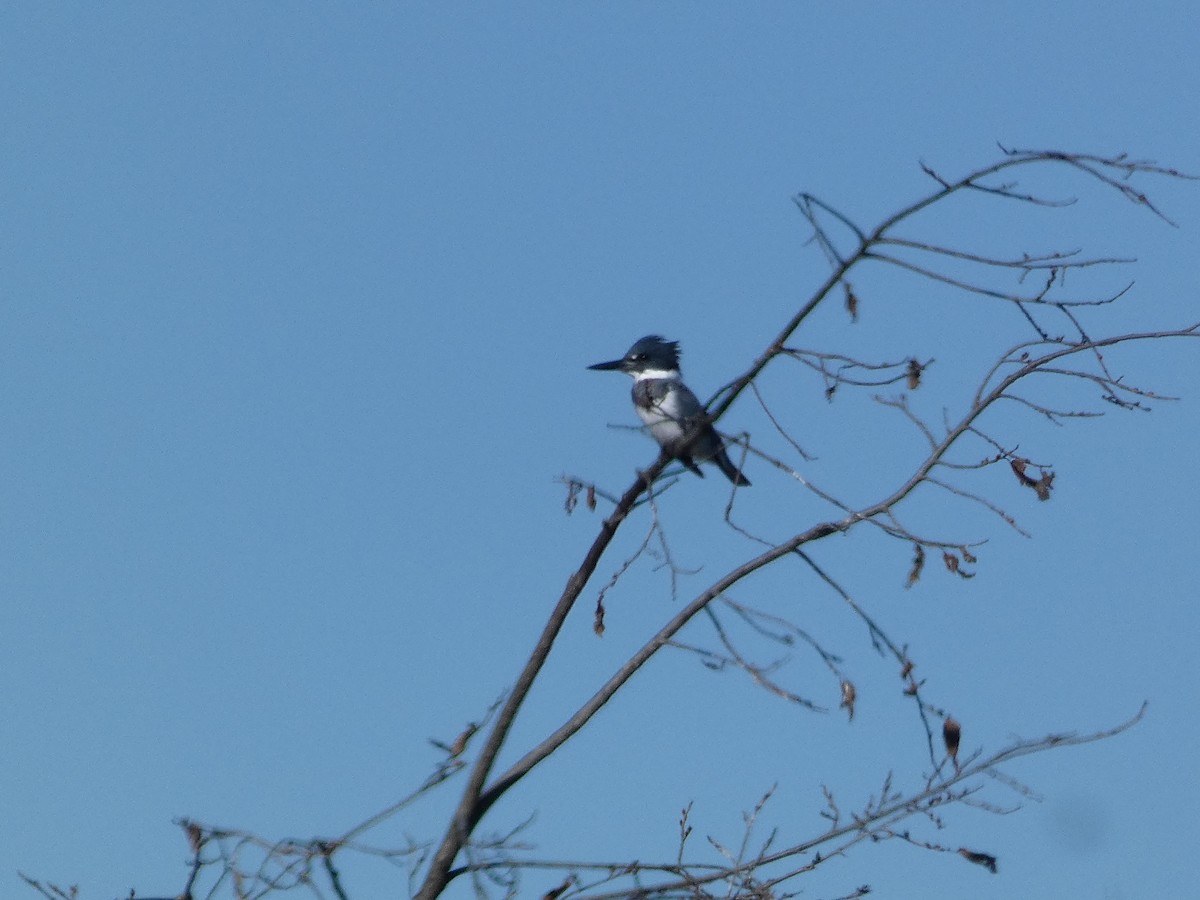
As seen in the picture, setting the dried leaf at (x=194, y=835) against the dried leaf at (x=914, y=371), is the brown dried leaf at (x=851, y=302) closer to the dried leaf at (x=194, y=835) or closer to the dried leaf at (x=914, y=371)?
the dried leaf at (x=914, y=371)

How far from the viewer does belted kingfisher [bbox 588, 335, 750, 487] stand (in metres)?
7.03

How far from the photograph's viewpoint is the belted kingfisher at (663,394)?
703 centimetres

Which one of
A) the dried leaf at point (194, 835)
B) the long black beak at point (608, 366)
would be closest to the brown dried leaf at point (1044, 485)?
the dried leaf at point (194, 835)

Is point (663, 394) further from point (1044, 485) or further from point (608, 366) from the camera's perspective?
point (1044, 485)

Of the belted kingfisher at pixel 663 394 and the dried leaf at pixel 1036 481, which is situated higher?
the belted kingfisher at pixel 663 394

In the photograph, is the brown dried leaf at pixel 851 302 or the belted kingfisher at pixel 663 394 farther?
the belted kingfisher at pixel 663 394

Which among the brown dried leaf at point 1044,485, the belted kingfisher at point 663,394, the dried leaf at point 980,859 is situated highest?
the belted kingfisher at point 663,394

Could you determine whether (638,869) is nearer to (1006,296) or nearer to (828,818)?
(828,818)

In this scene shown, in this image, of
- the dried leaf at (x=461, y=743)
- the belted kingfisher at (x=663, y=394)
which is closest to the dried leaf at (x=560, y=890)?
the dried leaf at (x=461, y=743)

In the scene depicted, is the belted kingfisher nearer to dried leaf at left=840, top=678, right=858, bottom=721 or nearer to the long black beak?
the long black beak

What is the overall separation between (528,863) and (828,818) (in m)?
0.79

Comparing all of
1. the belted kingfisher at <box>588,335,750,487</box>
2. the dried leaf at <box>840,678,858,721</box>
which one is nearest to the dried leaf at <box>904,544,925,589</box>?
the dried leaf at <box>840,678,858,721</box>

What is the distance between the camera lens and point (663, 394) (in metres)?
7.64

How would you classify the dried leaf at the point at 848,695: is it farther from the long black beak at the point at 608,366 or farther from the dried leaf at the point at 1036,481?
Result: the long black beak at the point at 608,366
